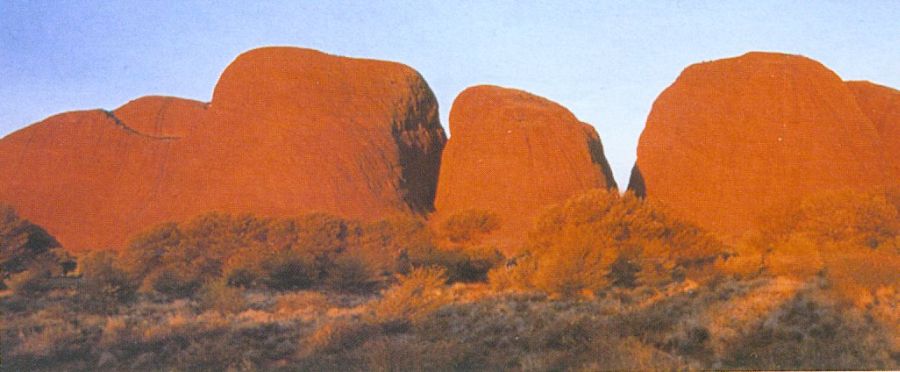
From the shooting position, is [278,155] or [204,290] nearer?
[204,290]

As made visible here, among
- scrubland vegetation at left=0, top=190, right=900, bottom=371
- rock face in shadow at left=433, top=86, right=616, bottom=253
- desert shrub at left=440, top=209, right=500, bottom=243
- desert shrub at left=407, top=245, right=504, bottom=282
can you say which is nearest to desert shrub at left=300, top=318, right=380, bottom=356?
scrubland vegetation at left=0, top=190, right=900, bottom=371

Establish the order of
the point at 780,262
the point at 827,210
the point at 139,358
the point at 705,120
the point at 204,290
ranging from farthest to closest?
the point at 705,120
the point at 827,210
the point at 780,262
the point at 204,290
the point at 139,358

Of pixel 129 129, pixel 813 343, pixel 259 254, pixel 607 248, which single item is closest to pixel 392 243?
pixel 259 254

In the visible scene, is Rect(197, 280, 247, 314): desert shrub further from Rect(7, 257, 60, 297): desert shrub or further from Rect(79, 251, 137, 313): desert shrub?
Rect(7, 257, 60, 297): desert shrub

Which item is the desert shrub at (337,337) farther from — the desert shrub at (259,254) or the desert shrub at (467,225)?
the desert shrub at (467,225)

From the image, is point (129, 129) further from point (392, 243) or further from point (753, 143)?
point (753, 143)

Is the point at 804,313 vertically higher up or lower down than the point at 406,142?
lower down

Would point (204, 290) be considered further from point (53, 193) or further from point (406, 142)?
point (53, 193)

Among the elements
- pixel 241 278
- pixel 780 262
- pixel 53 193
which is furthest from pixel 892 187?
pixel 53 193

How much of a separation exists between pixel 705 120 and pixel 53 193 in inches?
1427

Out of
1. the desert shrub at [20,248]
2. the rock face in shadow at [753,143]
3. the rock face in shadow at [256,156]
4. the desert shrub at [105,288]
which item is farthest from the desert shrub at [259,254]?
the rock face in shadow at [753,143]

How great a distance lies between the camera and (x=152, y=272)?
22750 mm

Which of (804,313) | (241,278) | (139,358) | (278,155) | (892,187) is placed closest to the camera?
(139,358)

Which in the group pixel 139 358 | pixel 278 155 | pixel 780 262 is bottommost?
pixel 780 262
